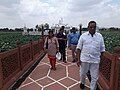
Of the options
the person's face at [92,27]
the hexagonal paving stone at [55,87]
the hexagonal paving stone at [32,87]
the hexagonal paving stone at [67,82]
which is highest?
the person's face at [92,27]

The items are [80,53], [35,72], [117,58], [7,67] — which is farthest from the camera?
[35,72]

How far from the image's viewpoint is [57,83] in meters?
6.47

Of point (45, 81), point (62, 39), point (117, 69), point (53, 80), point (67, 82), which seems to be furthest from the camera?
point (62, 39)

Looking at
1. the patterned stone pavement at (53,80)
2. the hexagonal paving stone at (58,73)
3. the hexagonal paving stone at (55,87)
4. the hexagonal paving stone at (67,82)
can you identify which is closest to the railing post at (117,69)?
the patterned stone pavement at (53,80)

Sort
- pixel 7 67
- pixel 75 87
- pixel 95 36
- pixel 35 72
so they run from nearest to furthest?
pixel 95 36, pixel 7 67, pixel 75 87, pixel 35 72

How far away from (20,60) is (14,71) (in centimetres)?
76

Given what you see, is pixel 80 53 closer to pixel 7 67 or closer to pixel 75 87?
pixel 75 87

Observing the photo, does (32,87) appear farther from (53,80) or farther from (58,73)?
(58,73)

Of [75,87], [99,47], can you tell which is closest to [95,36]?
[99,47]

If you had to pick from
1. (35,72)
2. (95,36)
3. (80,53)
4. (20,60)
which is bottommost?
(35,72)

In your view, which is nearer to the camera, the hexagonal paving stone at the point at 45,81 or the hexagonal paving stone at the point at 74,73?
the hexagonal paving stone at the point at 45,81

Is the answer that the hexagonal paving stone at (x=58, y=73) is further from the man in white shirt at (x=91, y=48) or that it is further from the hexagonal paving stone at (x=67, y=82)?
the man in white shirt at (x=91, y=48)

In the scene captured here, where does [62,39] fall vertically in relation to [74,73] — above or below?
above

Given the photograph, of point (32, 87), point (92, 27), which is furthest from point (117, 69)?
point (32, 87)
